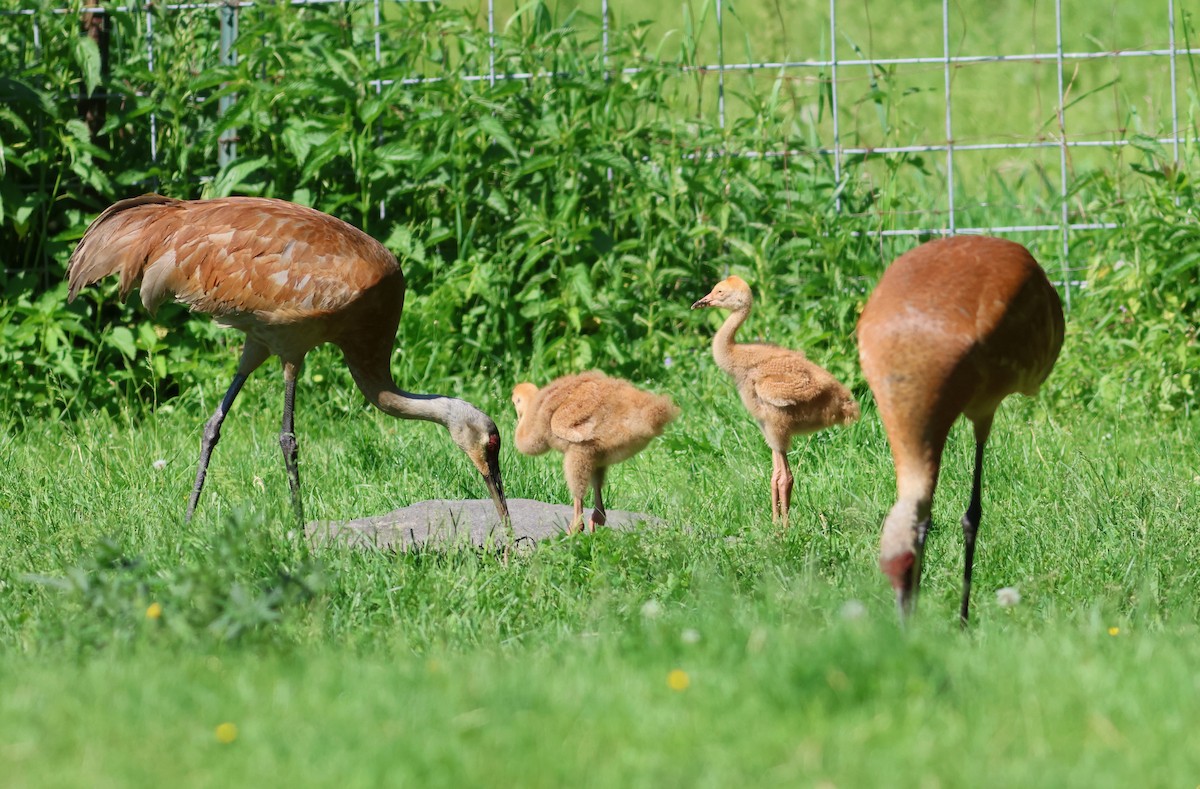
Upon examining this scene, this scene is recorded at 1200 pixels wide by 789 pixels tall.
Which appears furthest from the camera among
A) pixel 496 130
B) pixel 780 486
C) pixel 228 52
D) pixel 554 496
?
pixel 228 52

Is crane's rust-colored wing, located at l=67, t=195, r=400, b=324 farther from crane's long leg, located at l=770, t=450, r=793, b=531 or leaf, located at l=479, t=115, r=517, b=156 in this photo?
crane's long leg, located at l=770, t=450, r=793, b=531

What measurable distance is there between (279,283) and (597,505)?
5.43ft

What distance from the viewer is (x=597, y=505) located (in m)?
6.03

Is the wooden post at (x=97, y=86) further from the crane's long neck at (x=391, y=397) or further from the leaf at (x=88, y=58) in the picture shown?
the crane's long neck at (x=391, y=397)

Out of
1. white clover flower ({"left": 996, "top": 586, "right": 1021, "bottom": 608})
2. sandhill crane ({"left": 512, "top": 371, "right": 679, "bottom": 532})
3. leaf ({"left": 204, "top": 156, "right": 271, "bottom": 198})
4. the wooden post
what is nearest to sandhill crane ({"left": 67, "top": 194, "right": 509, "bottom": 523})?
sandhill crane ({"left": 512, "top": 371, "right": 679, "bottom": 532})

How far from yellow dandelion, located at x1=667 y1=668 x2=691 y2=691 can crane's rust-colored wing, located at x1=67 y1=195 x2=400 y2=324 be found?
3.22 m

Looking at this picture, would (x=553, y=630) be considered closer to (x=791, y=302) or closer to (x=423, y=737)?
(x=423, y=737)

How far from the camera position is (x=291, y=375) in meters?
6.54

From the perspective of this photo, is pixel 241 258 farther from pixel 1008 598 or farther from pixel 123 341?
pixel 1008 598

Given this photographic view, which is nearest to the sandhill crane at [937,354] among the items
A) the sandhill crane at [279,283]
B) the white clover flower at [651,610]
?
the white clover flower at [651,610]

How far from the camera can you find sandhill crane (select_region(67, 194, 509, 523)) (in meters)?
6.26

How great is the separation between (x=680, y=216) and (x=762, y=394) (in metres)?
2.16

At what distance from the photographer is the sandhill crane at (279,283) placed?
6.26 meters

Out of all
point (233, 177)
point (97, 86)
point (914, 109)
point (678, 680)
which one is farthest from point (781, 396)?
point (914, 109)
